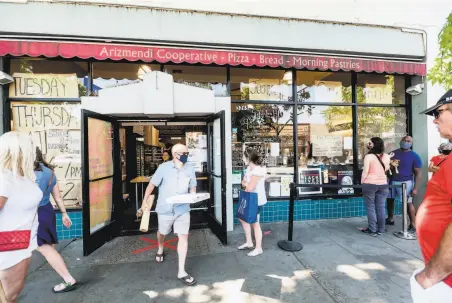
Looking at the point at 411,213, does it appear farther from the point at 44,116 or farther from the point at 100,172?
the point at 44,116

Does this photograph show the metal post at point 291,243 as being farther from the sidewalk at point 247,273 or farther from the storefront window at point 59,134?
the storefront window at point 59,134

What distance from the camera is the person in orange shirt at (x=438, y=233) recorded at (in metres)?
1.27

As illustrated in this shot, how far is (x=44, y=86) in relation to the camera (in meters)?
5.07

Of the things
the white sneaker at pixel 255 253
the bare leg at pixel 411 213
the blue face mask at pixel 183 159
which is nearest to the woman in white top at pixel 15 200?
the blue face mask at pixel 183 159

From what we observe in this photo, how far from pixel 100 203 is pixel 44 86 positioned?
8.74 ft

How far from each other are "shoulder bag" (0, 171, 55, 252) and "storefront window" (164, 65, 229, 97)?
14.2 ft

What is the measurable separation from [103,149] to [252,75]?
363 centimetres

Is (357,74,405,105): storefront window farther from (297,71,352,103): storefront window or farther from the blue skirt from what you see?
the blue skirt

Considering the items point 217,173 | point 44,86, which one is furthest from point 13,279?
point 44,86

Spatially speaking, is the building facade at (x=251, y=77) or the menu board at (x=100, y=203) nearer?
the menu board at (x=100, y=203)

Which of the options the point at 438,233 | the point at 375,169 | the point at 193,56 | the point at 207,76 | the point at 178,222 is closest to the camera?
the point at 438,233

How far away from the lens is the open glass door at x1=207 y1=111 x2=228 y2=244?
435 centimetres

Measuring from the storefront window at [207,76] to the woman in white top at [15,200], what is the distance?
156 inches

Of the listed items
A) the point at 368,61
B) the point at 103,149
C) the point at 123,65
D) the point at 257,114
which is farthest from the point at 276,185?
the point at 123,65
